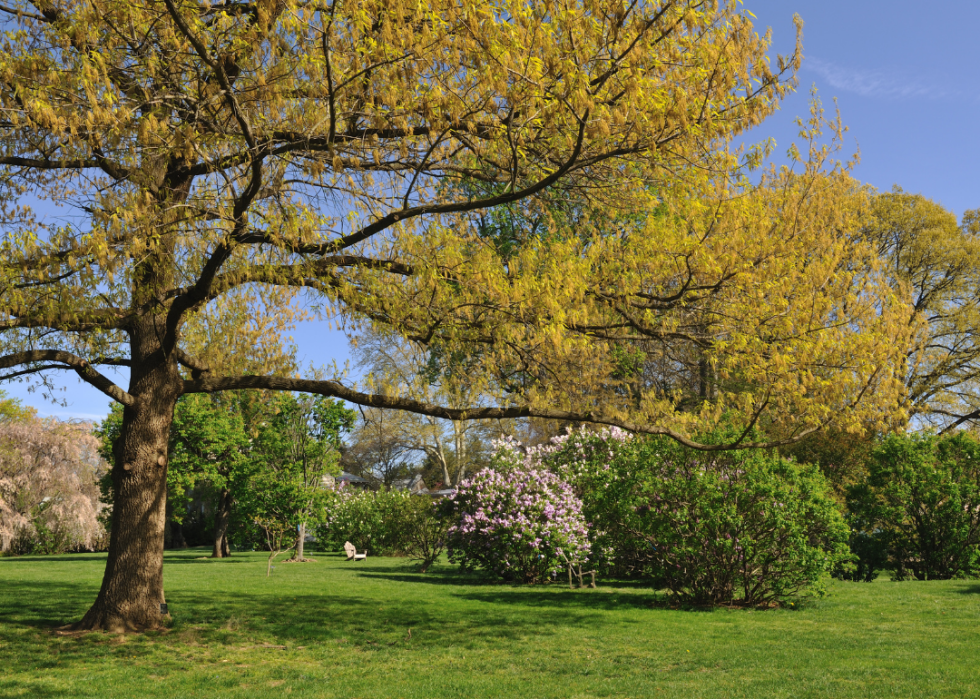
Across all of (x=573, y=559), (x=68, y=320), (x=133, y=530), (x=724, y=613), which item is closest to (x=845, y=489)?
→ (x=573, y=559)

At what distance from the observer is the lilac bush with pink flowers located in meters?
13.4

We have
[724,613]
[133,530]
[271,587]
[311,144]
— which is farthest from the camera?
[271,587]

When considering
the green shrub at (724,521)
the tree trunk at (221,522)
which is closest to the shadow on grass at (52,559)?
the tree trunk at (221,522)

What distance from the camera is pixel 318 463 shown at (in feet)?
72.5

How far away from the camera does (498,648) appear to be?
24.3 feet

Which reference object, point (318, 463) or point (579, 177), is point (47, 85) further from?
point (318, 463)

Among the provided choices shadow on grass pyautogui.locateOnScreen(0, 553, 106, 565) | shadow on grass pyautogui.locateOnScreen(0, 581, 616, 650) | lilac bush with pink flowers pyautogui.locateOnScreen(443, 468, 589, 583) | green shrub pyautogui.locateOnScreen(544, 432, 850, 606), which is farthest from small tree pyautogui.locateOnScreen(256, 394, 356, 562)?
green shrub pyautogui.locateOnScreen(544, 432, 850, 606)

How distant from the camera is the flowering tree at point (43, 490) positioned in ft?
87.7

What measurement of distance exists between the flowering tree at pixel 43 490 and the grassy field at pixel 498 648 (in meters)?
18.0

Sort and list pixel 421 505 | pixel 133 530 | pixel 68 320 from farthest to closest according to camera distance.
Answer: pixel 421 505
pixel 133 530
pixel 68 320

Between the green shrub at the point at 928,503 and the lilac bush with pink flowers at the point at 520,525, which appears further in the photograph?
the green shrub at the point at 928,503

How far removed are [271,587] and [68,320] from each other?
7845 millimetres

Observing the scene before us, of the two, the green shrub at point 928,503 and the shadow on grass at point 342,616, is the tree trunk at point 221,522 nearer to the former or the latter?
the shadow on grass at point 342,616

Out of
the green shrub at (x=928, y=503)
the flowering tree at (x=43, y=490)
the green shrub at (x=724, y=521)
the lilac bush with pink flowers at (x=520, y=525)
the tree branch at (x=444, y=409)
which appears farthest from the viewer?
the flowering tree at (x=43, y=490)
